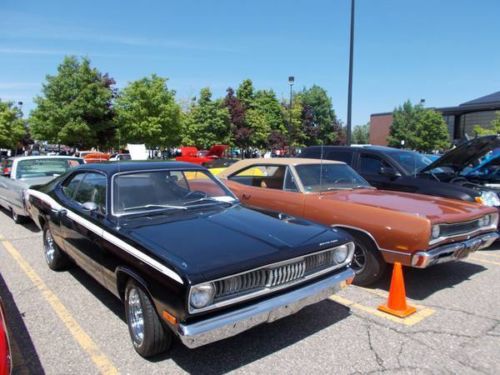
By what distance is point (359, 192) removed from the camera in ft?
18.9

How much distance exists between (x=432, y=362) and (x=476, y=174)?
6.16 meters

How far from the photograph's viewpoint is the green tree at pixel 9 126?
4266cm

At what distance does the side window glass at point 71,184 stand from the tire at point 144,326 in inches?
81.7

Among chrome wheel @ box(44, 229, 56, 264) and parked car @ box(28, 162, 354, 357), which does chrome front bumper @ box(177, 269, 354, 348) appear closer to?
parked car @ box(28, 162, 354, 357)

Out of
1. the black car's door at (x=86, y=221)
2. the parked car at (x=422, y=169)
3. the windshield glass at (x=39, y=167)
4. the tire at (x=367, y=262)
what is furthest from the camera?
the windshield glass at (x=39, y=167)

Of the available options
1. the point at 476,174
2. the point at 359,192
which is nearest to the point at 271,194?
the point at 359,192

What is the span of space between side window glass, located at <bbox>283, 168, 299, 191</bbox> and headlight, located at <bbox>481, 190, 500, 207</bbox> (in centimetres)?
323

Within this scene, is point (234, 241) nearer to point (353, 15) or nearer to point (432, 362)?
point (432, 362)

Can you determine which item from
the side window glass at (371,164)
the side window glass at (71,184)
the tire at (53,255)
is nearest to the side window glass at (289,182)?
the side window glass at (71,184)

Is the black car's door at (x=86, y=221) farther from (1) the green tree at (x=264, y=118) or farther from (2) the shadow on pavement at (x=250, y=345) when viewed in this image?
(1) the green tree at (x=264, y=118)

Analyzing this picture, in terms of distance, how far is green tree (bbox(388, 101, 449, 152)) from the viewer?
6047 cm

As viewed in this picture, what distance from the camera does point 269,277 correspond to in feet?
10.3

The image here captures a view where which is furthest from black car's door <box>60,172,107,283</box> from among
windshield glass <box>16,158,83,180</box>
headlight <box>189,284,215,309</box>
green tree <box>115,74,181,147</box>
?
green tree <box>115,74,181,147</box>

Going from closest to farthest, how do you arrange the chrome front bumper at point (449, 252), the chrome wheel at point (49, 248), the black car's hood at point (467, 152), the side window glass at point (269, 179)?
the chrome front bumper at point (449, 252) → the chrome wheel at point (49, 248) → the side window glass at point (269, 179) → the black car's hood at point (467, 152)
